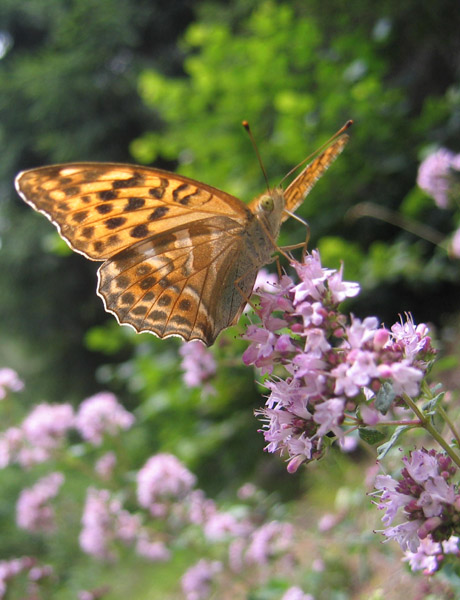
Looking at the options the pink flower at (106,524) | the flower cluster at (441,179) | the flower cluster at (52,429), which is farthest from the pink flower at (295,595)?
the flower cluster at (441,179)

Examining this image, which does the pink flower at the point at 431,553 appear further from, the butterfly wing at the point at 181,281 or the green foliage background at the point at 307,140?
the green foliage background at the point at 307,140

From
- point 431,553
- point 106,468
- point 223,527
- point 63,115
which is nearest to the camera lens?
point 431,553

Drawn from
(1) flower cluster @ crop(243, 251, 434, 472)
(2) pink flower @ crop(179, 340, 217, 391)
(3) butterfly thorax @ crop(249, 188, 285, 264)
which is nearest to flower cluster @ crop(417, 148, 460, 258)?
(2) pink flower @ crop(179, 340, 217, 391)

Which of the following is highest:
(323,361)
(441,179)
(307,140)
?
(307,140)

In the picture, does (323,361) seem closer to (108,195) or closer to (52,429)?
(108,195)

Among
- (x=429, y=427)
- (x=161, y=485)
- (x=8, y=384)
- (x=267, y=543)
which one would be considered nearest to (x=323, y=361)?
(x=429, y=427)

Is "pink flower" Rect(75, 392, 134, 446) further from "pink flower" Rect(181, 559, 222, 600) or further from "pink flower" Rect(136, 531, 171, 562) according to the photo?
"pink flower" Rect(181, 559, 222, 600)
